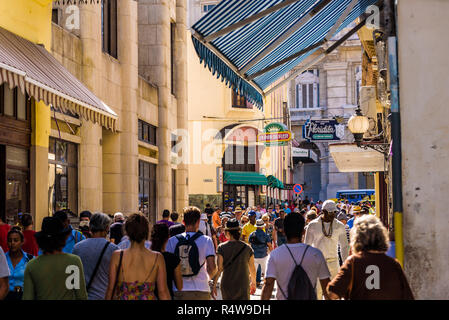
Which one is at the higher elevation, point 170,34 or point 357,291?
point 170,34

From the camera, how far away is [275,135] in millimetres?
39312

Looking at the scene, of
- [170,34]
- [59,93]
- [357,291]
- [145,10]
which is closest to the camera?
[357,291]

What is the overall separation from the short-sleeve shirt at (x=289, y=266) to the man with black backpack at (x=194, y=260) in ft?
4.85

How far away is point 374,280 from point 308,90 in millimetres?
64857

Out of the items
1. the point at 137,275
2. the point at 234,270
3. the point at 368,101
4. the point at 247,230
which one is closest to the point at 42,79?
the point at 234,270

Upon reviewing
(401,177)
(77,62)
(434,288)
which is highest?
(77,62)

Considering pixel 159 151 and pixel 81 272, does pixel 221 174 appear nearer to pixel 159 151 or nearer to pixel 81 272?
pixel 159 151

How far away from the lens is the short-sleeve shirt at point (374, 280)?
5.62 metres

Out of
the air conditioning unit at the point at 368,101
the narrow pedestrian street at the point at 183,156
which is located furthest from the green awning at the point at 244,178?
the air conditioning unit at the point at 368,101

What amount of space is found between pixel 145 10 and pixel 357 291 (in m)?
22.4

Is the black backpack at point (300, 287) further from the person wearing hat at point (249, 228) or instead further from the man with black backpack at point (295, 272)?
the person wearing hat at point (249, 228)

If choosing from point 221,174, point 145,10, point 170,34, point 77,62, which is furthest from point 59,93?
point 221,174

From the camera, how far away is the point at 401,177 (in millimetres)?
7660

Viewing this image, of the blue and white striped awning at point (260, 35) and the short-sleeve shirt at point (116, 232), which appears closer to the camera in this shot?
the blue and white striped awning at point (260, 35)
